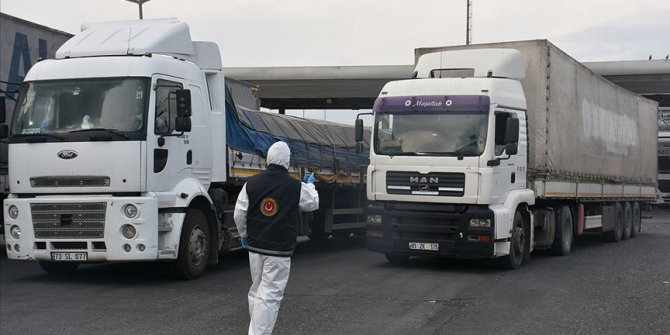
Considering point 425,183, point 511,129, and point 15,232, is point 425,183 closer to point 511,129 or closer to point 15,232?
point 511,129

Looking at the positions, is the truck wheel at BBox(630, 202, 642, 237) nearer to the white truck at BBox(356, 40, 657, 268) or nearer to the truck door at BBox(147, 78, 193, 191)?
the white truck at BBox(356, 40, 657, 268)

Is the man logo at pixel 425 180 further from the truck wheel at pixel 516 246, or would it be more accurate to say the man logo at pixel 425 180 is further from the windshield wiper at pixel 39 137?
the windshield wiper at pixel 39 137

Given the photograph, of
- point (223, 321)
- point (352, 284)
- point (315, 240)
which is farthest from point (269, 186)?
point (315, 240)

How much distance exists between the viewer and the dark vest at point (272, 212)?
20.7 ft

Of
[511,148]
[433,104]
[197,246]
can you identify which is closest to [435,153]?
Result: [433,104]

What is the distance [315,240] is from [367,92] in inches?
984

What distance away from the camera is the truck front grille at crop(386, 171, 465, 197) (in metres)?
11.6

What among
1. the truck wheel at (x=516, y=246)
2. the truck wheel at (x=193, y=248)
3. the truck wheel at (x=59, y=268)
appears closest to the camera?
the truck wheel at (x=193, y=248)

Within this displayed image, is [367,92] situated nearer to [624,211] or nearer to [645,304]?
[624,211]

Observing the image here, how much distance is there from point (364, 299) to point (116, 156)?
3.70 meters

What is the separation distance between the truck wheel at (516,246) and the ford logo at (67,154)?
6.67m

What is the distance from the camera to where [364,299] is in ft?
30.0

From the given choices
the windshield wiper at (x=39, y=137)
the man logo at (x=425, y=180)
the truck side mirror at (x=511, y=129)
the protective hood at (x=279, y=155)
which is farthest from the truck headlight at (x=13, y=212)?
the truck side mirror at (x=511, y=129)

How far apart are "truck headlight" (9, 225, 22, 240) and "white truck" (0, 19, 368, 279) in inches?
0.5
